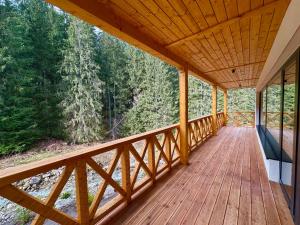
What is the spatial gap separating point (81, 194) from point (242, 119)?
11722 millimetres

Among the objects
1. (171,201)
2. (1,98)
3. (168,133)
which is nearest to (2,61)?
(1,98)

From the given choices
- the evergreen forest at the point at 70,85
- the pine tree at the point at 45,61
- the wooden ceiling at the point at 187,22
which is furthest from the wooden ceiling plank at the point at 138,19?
the pine tree at the point at 45,61

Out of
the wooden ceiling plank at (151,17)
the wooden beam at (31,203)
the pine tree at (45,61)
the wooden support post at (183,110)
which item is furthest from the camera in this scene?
the pine tree at (45,61)

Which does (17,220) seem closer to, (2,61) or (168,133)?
(168,133)

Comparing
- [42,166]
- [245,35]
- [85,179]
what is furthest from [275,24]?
[42,166]

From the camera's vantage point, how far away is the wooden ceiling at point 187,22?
5.61 feet

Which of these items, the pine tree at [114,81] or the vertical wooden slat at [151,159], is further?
the pine tree at [114,81]

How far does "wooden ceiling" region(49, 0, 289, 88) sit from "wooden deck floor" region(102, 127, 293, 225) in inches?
86.5

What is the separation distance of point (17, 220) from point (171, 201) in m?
3.73

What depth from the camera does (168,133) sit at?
3504mm

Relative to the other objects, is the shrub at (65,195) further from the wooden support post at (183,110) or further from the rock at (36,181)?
the wooden support post at (183,110)

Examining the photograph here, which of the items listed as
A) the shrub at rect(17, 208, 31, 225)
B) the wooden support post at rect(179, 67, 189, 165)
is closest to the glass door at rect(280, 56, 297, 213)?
the wooden support post at rect(179, 67, 189, 165)

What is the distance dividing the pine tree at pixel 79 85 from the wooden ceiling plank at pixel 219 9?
35.8ft

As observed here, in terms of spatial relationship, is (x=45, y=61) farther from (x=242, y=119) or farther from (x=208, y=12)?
(x=242, y=119)
